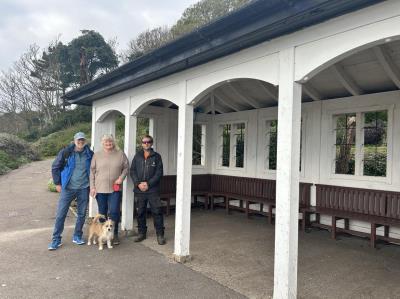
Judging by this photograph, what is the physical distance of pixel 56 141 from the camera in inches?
926

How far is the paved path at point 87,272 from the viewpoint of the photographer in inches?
143

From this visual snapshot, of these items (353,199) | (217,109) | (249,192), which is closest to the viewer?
(353,199)

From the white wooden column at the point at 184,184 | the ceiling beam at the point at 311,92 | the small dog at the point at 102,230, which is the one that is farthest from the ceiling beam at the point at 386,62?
the small dog at the point at 102,230

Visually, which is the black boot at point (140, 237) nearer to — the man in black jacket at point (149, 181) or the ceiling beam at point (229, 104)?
the man in black jacket at point (149, 181)

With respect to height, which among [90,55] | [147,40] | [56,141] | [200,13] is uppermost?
[200,13]

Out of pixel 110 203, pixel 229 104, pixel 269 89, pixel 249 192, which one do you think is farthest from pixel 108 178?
pixel 229 104

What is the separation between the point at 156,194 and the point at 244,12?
3.25 metres

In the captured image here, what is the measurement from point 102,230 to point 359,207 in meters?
4.22

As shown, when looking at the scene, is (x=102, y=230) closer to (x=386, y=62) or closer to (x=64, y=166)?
(x=64, y=166)

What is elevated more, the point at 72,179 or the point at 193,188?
the point at 72,179

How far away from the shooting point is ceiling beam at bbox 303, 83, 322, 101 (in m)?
6.16

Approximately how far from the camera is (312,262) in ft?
15.4

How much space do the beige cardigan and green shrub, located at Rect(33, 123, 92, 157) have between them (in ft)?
54.1

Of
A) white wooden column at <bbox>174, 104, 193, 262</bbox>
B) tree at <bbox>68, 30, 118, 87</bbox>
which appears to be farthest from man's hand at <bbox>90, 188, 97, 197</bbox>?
tree at <bbox>68, 30, 118, 87</bbox>
